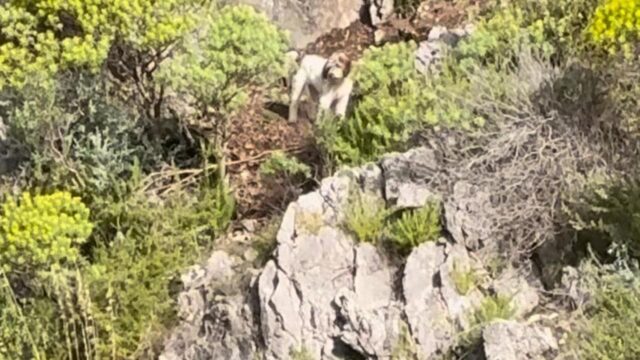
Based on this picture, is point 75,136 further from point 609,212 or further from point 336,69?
point 609,212

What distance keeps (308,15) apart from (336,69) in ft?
4.55

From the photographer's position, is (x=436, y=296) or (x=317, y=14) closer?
(x=436, y=296)

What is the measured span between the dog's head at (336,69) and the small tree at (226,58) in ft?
2.35

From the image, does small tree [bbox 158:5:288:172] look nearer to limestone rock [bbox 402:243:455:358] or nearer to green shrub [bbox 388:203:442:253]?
green shrub [bbox 388:203:442:253]

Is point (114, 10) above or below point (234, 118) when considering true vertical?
above

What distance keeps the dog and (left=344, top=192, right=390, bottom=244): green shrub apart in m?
1.01

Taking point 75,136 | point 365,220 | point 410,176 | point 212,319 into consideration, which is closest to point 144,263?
point 212,319

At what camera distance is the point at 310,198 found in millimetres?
6031

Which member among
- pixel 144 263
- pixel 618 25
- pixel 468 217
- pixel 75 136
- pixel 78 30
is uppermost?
pixel 78 30

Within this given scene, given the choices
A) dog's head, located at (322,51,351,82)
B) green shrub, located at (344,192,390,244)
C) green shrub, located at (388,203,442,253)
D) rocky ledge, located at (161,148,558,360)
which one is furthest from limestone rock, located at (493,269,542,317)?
dog's head, located at (322,51,351,82)

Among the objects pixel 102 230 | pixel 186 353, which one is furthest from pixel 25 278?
pixel 186 353

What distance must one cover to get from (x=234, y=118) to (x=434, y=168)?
1.64 metres

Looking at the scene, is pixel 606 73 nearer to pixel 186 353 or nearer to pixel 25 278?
pixel 186 353

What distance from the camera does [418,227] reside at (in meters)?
5.73
